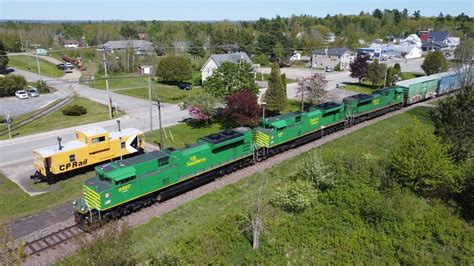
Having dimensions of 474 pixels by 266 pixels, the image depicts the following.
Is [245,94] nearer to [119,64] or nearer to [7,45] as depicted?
[119,64]

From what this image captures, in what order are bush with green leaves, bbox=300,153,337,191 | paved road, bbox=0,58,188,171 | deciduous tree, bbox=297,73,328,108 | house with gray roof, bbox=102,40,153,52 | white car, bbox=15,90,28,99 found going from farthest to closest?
house with gray roof, bbox=102,40,153,52 < white car, bbox=15,90,28,99 < deciduous tree, bbox=297,73,328,108 < paved road, bbox=0,58,188,171 < bush with green leaves, bbox=300,153,337,191

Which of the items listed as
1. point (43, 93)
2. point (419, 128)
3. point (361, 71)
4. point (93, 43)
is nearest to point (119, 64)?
point (43, 93)

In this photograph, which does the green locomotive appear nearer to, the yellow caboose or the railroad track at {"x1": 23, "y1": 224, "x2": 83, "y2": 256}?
the railroad track at {"x1": 23, "y1": 224, "x2": 83, "y2": 256}

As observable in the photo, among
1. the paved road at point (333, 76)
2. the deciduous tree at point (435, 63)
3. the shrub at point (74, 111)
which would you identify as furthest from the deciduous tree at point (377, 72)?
the shrub at point (74, 111)

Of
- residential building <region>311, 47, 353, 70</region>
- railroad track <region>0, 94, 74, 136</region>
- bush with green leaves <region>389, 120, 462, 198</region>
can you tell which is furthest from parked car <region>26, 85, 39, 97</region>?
residential building <region>311, 47, 353, 70</region>

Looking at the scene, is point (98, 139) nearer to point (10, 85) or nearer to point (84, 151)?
point (84, 151)
